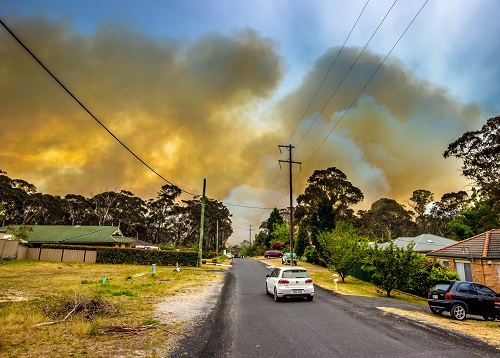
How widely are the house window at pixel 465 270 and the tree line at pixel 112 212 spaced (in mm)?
54729

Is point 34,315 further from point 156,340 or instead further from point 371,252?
point 371,252

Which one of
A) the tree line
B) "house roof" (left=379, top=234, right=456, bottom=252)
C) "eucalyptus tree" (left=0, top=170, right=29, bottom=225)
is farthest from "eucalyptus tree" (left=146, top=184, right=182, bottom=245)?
"house roof" (left=379, top=234, right=456, bottom=252)

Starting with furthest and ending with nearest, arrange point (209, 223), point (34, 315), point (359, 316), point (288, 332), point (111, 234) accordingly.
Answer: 1. point (209, 223)
2. point (111, 234)
3. point (359, 316)
4. point (34, 315)
5. point (288, 332)

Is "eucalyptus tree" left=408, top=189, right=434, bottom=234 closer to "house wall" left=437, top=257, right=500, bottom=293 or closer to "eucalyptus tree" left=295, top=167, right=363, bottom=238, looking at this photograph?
"eucalyptus tree" left=295, top=167, right=363, bottom=238

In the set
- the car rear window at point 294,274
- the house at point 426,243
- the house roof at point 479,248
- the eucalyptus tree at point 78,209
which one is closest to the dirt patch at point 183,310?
the car rear window at point 294,274

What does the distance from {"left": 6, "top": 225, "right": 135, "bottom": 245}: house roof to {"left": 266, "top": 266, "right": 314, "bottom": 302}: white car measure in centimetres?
3645

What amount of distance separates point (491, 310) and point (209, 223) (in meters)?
86.1

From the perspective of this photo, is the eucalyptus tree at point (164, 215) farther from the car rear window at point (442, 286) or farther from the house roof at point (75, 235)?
the car rear window at point (442, 286)

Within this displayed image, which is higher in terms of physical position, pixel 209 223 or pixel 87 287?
pixel 209 223

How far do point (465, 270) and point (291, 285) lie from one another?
22206mm

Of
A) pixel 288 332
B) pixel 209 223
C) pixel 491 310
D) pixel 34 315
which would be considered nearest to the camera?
pixel 288 332

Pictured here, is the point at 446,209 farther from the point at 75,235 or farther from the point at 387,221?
the point at 75,235

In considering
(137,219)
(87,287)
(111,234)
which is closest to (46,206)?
(137,219)

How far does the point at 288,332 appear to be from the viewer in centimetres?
873
